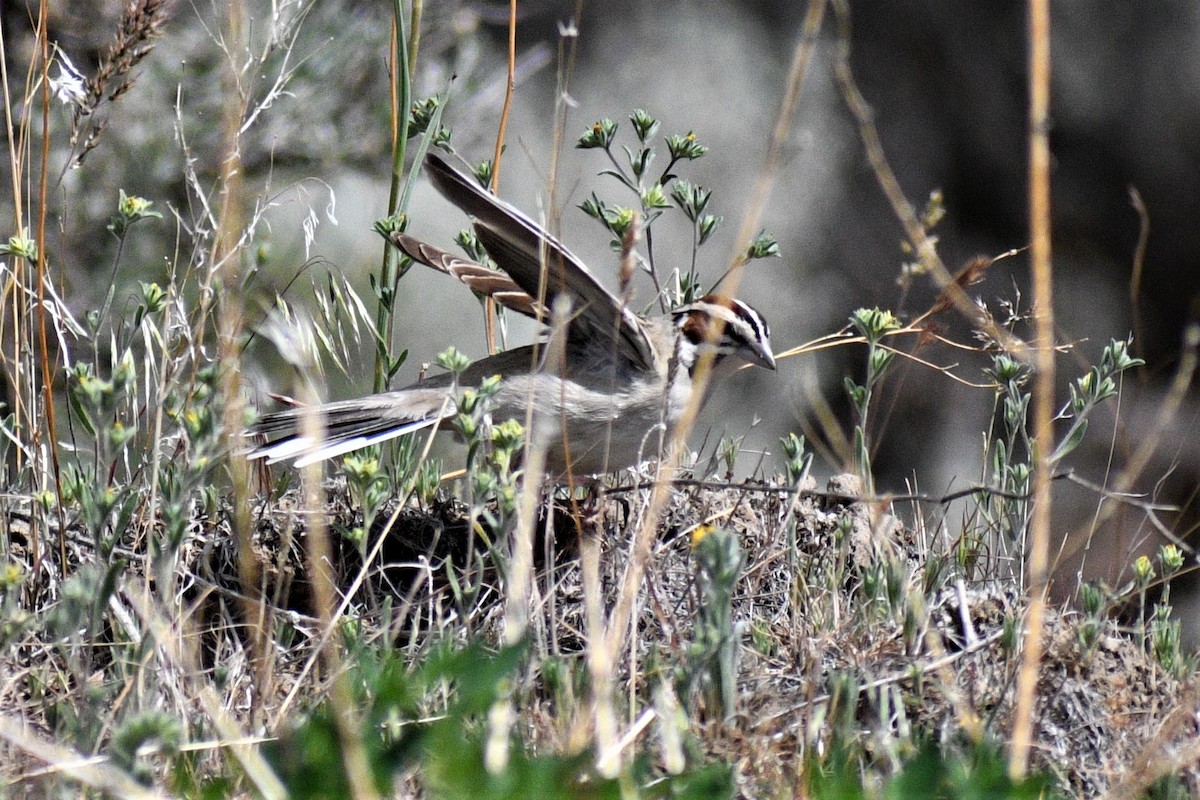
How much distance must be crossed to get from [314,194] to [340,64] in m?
0.67

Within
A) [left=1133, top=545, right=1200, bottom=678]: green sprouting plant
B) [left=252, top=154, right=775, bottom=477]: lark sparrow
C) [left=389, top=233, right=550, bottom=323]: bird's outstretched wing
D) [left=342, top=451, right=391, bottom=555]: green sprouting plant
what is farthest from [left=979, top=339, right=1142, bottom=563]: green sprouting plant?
[left=342, top=451, right=391, bottom=555]: green sprouting plant

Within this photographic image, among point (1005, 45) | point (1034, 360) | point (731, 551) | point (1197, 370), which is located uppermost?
point (1005, 45)

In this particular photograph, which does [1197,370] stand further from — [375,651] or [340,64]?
[375,651]

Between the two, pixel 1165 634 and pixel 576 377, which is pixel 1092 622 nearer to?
pixel 1165 634

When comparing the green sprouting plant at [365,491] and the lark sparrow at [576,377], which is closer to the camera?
the green sprouting plant at [365,491]

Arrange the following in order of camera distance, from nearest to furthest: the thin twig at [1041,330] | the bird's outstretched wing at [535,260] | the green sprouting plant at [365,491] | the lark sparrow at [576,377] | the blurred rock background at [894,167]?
the thin twig at [1041,330]
the green sprouting plant at [365,491]
the bird's outstretched wing at [535,260]
the lark sparrow at [576,377]
the blurred rock background at [894,167]

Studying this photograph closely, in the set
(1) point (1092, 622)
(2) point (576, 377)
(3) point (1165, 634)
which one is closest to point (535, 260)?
(2) point (576, 377)

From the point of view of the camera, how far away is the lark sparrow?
3.96 meters

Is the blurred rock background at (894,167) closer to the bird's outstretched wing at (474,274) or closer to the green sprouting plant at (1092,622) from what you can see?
the bird's outstretched wing at (474,274)

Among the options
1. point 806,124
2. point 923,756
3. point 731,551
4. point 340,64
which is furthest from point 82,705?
point 806,124

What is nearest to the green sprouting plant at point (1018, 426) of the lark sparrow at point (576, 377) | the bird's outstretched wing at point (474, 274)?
the lark sparrow at point (576, 377)

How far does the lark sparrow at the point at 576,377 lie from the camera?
3.96m

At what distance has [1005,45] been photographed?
7754 mm

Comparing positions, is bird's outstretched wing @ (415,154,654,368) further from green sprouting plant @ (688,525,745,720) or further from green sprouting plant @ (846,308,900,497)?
green sprouting plant @ (688,525,745,720)
